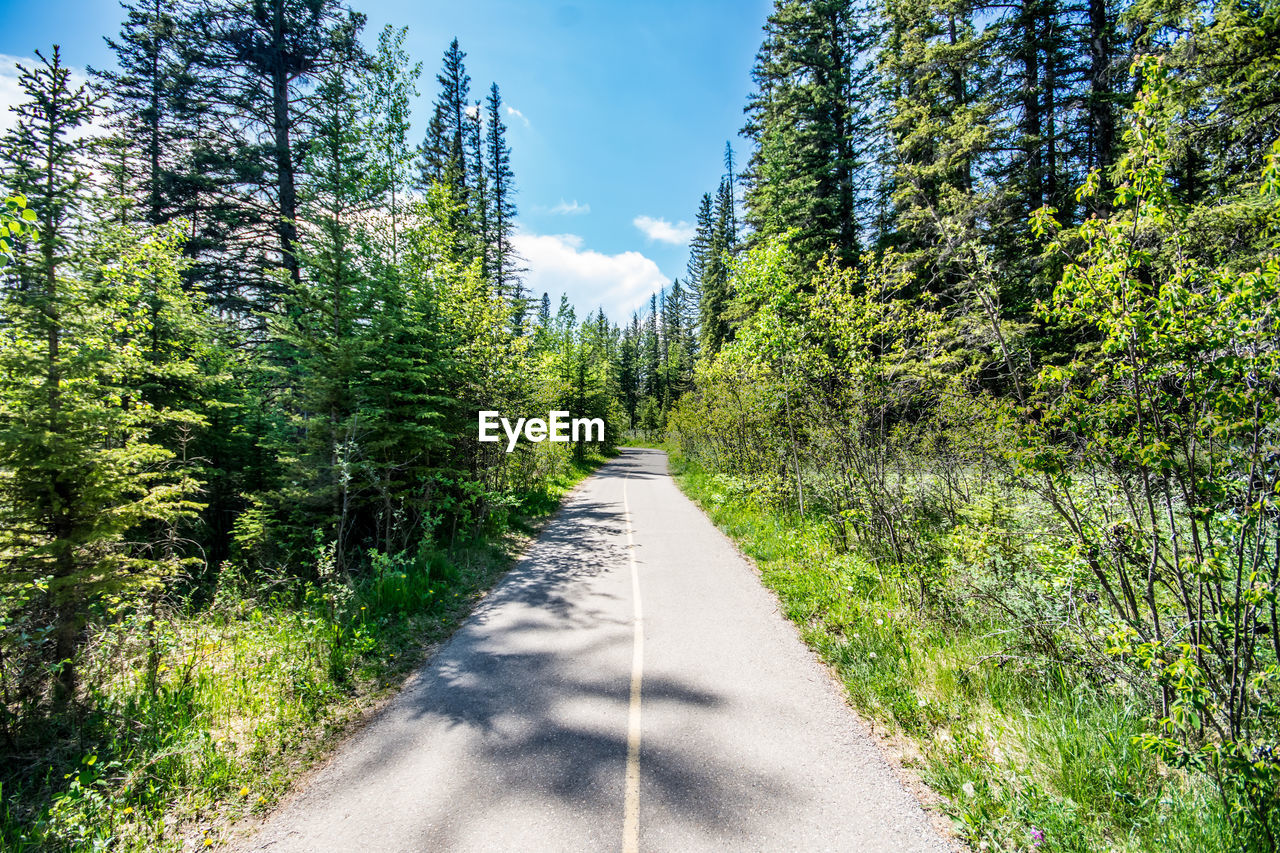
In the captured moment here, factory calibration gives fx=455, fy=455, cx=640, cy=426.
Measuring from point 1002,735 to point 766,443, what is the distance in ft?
29.6

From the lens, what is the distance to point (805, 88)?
18594 mm

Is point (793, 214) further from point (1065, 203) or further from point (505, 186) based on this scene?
point (505, 186)

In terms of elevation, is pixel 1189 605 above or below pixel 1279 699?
above

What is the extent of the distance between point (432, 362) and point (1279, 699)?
1094 centimetres

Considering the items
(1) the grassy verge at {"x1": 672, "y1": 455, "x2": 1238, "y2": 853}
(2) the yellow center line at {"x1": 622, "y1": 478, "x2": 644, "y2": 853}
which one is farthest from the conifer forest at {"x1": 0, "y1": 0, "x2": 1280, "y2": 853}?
(2) the yellow center line at {"x1": 622, "y1": 478, "x2": 644, "y2": 853}

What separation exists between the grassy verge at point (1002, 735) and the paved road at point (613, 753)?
0.36 metres

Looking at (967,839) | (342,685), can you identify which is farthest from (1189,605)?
(342,685)

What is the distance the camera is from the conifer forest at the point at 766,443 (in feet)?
9.29

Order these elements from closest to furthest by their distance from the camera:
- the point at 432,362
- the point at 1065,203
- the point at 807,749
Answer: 1. the point at 807,749
2. the point at 432,362
3. the point at 1065,203

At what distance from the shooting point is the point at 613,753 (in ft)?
12.5

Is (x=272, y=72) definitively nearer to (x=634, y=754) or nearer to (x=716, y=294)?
(x=634, y=754)

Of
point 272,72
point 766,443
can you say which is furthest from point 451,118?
point 766,443

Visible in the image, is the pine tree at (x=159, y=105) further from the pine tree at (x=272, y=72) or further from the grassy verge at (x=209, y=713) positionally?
the grassy verge at (x=209, y=713)

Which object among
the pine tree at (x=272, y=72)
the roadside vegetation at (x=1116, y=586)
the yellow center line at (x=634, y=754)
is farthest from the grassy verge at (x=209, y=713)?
the pine tree at (x=272, y=72)
